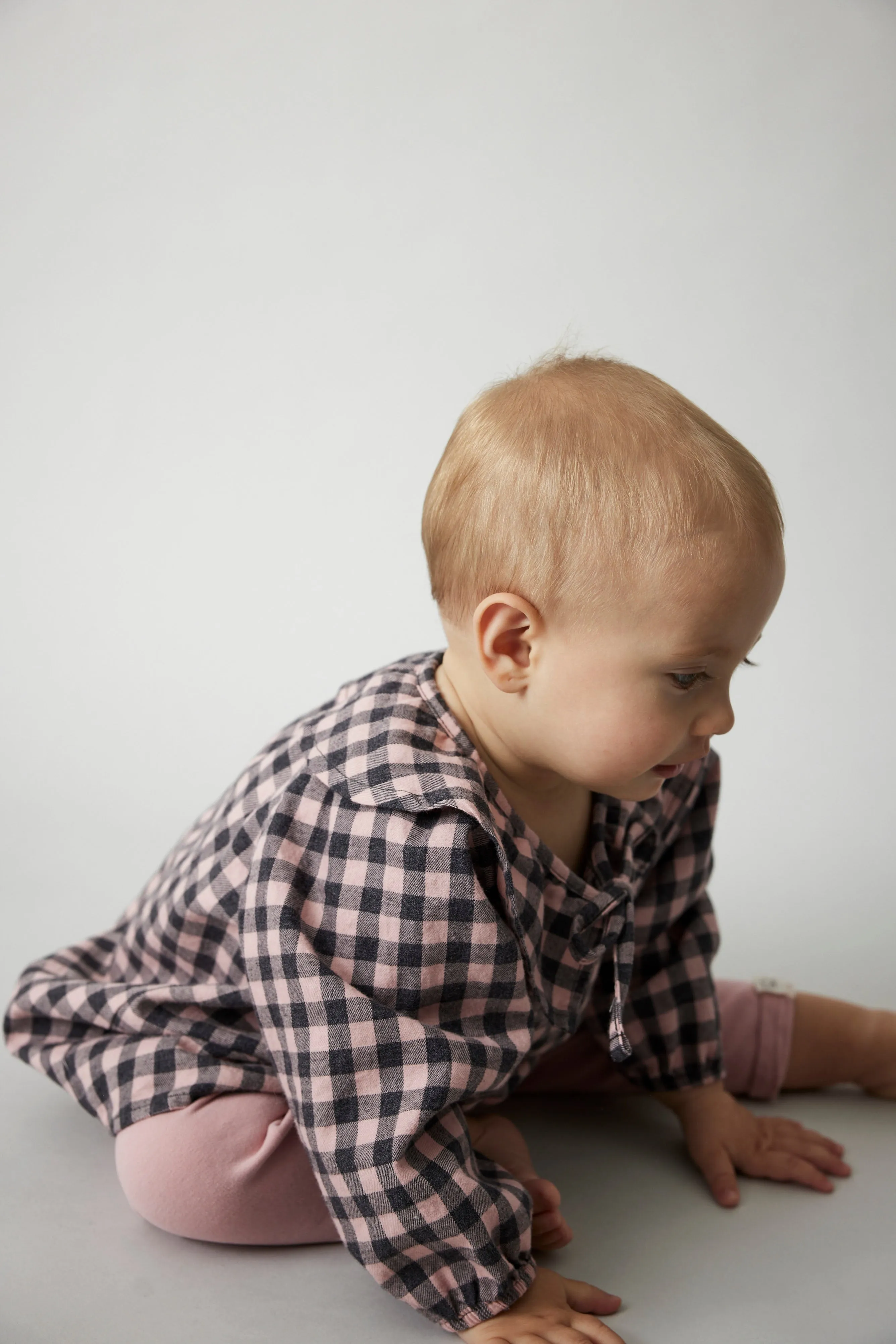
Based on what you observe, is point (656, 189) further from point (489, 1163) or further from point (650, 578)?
point (489, 1163)

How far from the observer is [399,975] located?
100 centimetres

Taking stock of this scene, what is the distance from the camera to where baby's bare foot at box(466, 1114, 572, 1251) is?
1.06m

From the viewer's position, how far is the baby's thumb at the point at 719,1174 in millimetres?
1140

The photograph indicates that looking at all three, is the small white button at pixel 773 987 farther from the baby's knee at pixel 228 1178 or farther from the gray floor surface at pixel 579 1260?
the baby's knee at pixel 228 1178

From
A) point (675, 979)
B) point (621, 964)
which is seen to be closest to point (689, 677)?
point (621, 964)

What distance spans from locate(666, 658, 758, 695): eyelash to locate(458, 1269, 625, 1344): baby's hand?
1.40ft

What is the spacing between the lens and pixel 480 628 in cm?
103

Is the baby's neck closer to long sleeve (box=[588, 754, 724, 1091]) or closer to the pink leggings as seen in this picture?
long sleeve (box=[588, 754, 724, 1091])

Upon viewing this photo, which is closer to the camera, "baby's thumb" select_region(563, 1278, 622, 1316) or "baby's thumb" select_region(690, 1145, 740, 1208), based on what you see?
"baby's thumb" select_region(563, 1278, 622, 1316)

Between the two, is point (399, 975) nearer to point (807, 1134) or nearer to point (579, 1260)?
point (579, 1260)

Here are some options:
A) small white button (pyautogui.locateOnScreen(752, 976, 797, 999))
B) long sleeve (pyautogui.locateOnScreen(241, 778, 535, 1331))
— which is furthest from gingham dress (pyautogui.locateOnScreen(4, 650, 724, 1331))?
small white button (pyautogui.locateOnScreen(752, 976, 797, 999))

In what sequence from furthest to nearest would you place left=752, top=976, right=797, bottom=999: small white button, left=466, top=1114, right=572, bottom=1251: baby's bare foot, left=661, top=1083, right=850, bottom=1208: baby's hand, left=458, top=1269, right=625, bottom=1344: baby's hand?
left=752, top=976, right=797, bottom=999: small white button < left=661, top=1083, right=850, bottom=1208: baby's hand < left=466, top=1114, right=572, bottom=1251: baby's bare foot < left=458, top=1269, right=625, bottom=1344: baby's hand

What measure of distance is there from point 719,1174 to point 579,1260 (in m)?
0.16

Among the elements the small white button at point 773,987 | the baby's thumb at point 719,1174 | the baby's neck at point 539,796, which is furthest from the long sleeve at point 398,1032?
the small white button at point 773,987
